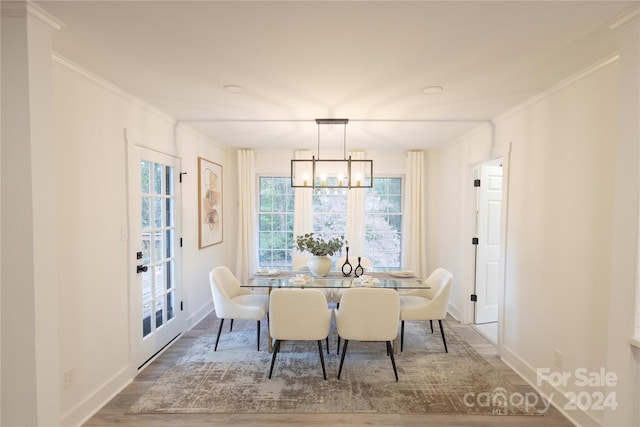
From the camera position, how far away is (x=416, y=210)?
5055mm

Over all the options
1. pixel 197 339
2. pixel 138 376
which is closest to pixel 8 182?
pixel 138 376

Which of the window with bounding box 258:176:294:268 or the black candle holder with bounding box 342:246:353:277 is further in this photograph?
the window with bounding box 258:176:294:268

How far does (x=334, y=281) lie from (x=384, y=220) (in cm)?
238

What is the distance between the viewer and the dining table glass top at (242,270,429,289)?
3.07 meters

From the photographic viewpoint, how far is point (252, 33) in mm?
1727

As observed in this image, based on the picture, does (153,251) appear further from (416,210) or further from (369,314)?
(416,210)

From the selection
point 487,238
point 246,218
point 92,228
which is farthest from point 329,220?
point 92,228

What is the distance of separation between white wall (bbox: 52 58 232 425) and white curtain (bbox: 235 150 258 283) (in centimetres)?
206

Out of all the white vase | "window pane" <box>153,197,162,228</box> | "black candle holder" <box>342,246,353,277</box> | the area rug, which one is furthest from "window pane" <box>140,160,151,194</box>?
"black candle holder" <box>342,246,353,277</box>

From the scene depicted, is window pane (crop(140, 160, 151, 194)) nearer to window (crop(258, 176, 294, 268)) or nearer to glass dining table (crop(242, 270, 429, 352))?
glass dining table (crop(242, 270, 429, 352))

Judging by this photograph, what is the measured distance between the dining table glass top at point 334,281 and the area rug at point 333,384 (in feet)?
2.38

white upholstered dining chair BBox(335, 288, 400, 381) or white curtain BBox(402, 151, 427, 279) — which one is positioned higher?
white curtain BBox(402, 151, 427, 279)

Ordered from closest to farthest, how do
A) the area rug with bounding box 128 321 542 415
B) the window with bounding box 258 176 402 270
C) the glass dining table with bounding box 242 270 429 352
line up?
the area rug with bounding box 128 321 542 415 < the glass dining table with bounding box 242 270 429 352 < the window with bounding box 258 176 402 270

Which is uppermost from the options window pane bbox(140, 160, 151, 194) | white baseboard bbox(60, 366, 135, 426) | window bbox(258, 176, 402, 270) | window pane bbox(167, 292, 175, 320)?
window pane bbox(140, 160, 151, 194)
